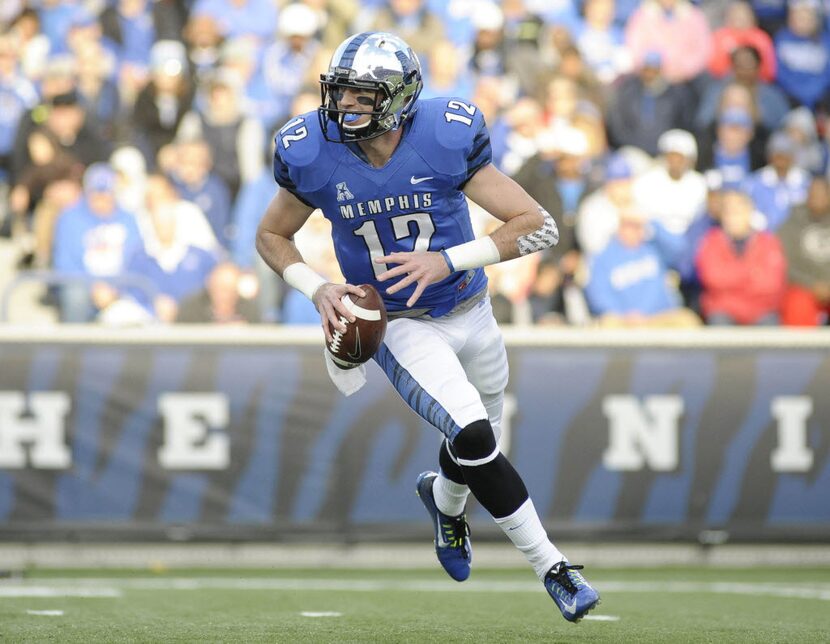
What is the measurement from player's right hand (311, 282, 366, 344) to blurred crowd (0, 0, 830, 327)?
385 cm

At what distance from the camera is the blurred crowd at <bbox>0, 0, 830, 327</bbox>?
32.2 ft

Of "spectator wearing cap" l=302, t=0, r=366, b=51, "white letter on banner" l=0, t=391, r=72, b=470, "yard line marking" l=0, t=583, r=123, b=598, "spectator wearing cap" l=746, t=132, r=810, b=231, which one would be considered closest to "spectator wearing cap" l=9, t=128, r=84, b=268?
"white letter on banner" l=0, t=391, r=72, b=470

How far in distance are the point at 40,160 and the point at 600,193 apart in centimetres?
428

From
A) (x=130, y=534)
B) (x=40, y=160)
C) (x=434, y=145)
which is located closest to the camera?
(x=434, y=145)

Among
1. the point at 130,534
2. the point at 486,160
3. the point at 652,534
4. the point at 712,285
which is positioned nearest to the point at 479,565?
the point at 652,534

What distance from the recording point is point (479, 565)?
855cm

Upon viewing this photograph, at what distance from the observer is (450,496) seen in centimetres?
589

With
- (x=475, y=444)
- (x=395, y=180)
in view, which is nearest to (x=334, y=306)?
(x=395, y=180)

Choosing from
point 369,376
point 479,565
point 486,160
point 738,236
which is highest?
point 486,160

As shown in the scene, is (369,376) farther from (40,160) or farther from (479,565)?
(40,160)

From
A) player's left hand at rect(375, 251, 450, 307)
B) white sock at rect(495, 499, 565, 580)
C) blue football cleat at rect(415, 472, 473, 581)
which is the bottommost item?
blue football cleat at rect(415, 472, 473, 581)

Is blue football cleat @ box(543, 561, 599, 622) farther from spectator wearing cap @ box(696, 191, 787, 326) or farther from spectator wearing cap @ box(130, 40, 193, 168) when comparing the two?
spectator wearing cap @ box(130, 40, 193, 168)

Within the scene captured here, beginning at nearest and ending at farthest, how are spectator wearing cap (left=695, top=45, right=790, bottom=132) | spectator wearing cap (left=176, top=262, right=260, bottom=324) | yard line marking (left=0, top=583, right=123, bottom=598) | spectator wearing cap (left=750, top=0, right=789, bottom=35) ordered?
yard line marking (left=0, top=583, right=123, bottom=598)
spectator wearing cap (left=176, top=262, right=260, bottom=324)
spectator wearing cap (left=695, top=45, right=790, bottom=132)
spectator wearing cap (left=750, top=0, right=789, bottom=35)

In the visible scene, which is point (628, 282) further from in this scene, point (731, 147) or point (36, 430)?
point (36, 430)
